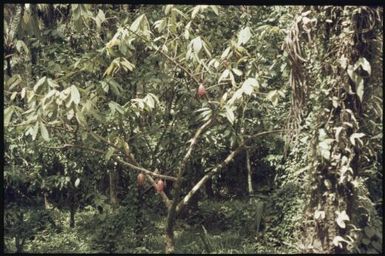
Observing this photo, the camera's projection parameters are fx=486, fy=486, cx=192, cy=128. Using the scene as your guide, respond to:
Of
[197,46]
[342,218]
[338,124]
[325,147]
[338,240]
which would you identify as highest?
[197,46]

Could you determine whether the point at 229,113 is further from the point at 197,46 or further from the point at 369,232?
the point at 369,232

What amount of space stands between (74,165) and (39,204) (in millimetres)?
726

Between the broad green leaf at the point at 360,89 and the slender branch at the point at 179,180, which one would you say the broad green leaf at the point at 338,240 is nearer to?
the broad green leaf at the point at 360,89

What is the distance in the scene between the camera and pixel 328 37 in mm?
2736

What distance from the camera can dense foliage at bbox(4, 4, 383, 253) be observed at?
8.71ft

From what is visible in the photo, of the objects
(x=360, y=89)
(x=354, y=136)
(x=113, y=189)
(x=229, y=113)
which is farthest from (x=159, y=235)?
(x=360, y=89)

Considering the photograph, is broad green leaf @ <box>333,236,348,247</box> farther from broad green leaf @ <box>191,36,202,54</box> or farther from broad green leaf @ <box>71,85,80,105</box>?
broad green leaf @ <box>71,85,80,105</box>

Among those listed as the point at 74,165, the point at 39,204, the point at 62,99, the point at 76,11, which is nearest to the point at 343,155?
the point at 62,99

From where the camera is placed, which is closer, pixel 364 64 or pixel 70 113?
pixel 364 64

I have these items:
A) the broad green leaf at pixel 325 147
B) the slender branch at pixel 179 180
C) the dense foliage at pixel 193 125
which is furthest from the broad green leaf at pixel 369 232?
the slender branch at pixel 179 180

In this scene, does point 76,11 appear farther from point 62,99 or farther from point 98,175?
point 98,175

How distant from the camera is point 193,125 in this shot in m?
4.46

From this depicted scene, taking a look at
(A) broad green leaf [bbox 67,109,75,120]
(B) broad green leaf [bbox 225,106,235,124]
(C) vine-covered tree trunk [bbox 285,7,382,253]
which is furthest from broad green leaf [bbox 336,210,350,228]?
(A) broad green leaf [bbox 67,109,75,120]

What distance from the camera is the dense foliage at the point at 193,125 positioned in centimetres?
266
